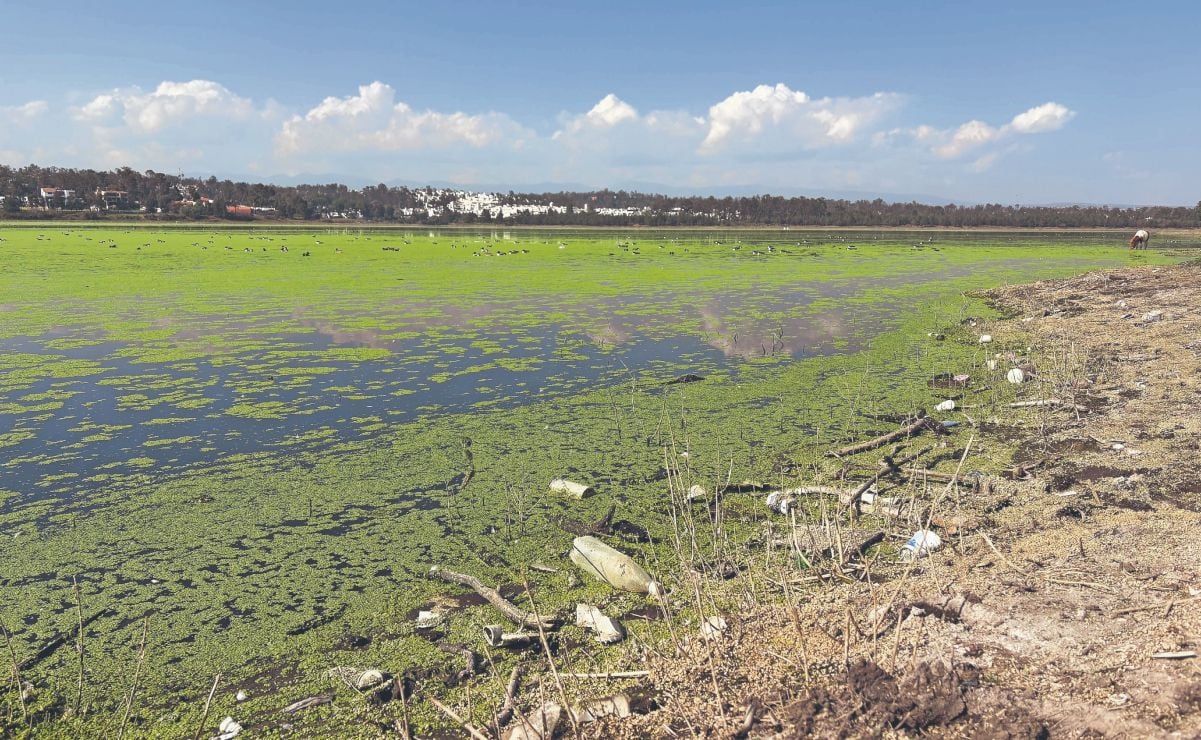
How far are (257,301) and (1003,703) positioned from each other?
63.8ft

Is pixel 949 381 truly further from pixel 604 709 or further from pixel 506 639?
pixel 604 709

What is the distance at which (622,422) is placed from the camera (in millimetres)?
8516

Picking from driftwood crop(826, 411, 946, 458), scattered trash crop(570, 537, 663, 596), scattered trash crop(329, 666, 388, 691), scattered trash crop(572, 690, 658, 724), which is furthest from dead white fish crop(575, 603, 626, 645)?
driftwood crop(826, 411, 946, 458)

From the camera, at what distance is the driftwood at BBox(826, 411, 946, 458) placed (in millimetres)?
7219

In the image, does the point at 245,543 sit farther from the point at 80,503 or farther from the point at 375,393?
the point at 375,393

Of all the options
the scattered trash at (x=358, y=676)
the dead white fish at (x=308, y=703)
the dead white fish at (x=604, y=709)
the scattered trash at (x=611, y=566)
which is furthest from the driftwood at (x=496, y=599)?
the dead white fish at (x=308, y=703)

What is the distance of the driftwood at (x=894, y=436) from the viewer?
7219 mm

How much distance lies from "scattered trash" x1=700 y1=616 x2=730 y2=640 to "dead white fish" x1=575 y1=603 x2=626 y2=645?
56 cm

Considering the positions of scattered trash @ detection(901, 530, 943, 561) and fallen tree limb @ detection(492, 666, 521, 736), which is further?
scattered trash @ detection(901, 530, 943, 561)

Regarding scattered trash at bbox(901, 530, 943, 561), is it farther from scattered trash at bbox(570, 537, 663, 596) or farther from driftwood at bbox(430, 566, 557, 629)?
driftwood at bbox(430, 566, 557, 629)

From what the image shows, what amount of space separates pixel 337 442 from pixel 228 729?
14.8ft

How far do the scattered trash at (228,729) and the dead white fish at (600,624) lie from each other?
1.88 metres

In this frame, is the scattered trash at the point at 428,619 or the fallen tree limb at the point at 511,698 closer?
the fallen tree limb at the point at 511,698

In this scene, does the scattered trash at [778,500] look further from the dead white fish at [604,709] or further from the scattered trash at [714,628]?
the dead white fish at [604,709]
